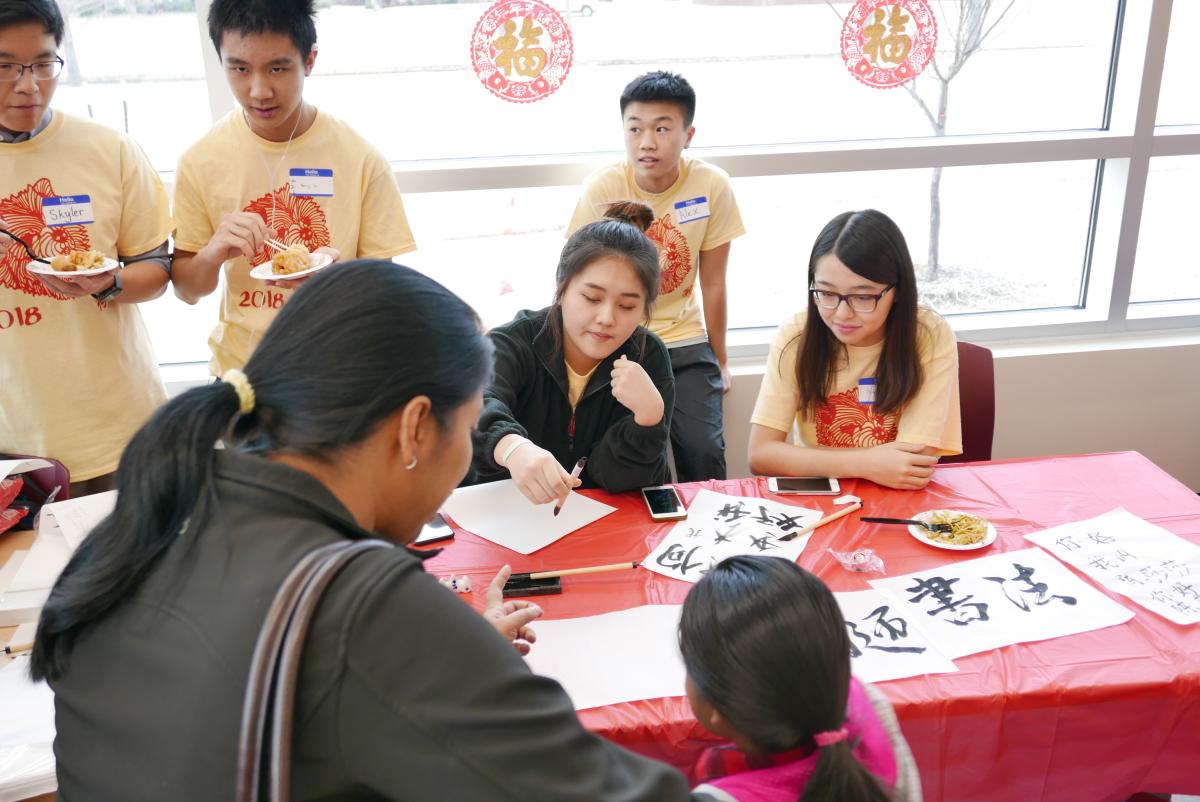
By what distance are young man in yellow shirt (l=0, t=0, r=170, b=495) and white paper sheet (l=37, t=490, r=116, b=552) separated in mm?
519

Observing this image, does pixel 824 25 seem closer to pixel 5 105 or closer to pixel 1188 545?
pixel 1188 545

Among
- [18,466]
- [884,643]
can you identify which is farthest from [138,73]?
[884,643]

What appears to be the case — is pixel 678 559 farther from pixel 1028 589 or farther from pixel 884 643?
pixel 1028 589

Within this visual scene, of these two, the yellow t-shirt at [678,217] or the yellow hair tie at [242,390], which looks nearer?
the yellow hair tie at [242,390]

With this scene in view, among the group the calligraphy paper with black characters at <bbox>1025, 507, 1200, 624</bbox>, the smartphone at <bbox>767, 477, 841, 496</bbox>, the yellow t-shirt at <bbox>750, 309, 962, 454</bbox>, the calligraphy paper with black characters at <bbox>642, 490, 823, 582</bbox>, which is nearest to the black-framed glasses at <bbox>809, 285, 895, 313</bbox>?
the yellow t-shirt at <bbox>750, 309, 962, 454</bbox>

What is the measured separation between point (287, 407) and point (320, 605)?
23 cm

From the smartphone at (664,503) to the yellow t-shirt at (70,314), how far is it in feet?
4.38

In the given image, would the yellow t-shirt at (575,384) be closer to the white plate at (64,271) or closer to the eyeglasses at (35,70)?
the white plate at (64,271)

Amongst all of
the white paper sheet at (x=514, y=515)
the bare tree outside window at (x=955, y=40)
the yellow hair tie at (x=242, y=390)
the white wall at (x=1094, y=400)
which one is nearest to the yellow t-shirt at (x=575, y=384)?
the white paper sheet at (x=514, y=515)

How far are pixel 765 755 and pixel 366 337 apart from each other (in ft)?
2.20

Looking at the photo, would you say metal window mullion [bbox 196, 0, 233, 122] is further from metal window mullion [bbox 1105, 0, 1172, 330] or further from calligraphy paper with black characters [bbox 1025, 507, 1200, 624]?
metal window mullion [bbox 1105, 0, 1172, 330]

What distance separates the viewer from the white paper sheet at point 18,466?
192cm

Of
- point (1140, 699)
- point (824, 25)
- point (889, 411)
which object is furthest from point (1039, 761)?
point (824, 25)

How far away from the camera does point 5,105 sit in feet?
Result: 6.98
